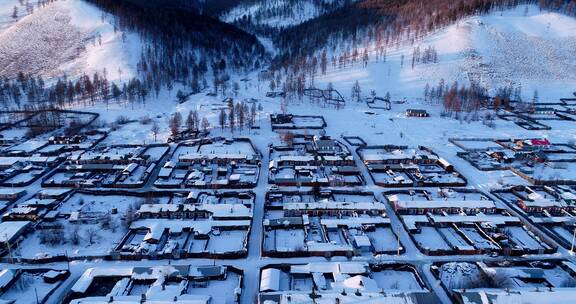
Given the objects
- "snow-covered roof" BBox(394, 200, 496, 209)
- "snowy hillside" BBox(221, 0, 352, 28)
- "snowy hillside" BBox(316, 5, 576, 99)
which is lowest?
"snow-covered roof" BBox(394, 200, 496, 209)

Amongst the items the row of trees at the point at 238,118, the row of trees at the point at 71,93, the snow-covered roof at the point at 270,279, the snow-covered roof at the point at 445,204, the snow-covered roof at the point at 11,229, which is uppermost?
the row of trees at the point at 71,93

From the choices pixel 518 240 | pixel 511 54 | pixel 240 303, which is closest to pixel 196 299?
pixel 240 303

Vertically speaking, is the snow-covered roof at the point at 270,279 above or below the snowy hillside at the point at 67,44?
below

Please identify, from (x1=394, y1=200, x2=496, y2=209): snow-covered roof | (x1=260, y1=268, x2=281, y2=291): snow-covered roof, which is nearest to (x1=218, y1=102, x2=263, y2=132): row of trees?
(x1=394, y1=200, x2=496, y2=209): snow-covered roof

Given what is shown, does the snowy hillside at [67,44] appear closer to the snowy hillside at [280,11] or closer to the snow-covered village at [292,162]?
the snow-covered village at [292,162]

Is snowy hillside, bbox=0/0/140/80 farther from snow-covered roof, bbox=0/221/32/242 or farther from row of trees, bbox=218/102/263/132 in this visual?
snow-covered roof, bbox=0/221/32/242

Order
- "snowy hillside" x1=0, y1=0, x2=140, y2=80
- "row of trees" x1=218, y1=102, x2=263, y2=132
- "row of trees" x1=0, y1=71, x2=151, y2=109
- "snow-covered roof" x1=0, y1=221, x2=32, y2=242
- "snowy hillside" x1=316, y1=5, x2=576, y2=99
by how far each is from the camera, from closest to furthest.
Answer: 1. "snow-covered roof" x1=0, y1=221, x2=32, y2=242
2. "row of trees" x1=218, y1=102, x2=263, y2=132
3. "row of trees" x1=0, y1=71, x2=151, y2=109
4. "snowy hillside" x1=316, y1=5, x2=576, y2=99
5. "snowy hillside" x1=0, y1=0, x2=140, y2=80

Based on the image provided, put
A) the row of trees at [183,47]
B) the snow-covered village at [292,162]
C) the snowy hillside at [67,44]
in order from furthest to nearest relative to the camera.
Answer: the snowy hillside at [67,44] → the row of trees at [183,47] → the snow-covered village at [292,162]

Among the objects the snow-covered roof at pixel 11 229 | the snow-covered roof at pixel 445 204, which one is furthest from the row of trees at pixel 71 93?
the snow-covered roof at pixel 445 204
